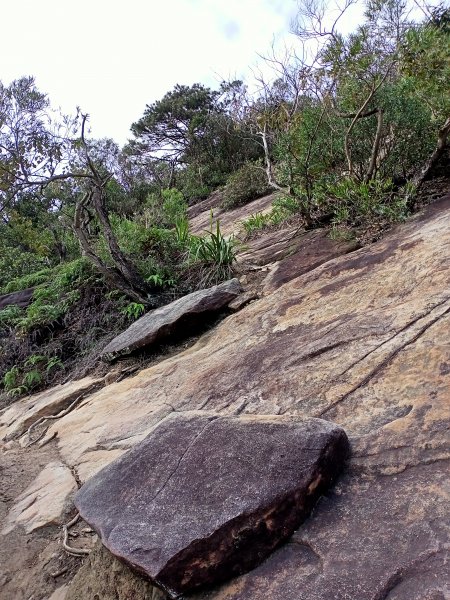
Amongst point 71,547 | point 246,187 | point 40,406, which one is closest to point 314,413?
point 71,547

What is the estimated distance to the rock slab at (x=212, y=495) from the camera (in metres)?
1.64

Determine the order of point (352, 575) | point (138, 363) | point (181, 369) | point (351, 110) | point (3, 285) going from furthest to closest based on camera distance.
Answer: point (3, 285) → point (351, 110) → point (138, 363) → point (181, 369) → point (352, 575)

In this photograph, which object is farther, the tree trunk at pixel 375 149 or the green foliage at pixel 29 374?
the green foliage at pixel 29 374

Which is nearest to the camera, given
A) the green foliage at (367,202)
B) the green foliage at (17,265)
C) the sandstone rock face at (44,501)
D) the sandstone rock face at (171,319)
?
the sandstone rock face at (44,501)

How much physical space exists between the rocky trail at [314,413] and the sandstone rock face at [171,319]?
0.20 metres

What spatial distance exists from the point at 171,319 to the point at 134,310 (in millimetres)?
1231

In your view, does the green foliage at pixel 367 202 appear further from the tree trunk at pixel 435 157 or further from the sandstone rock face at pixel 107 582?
the sandstone rock face at pixel 107 582

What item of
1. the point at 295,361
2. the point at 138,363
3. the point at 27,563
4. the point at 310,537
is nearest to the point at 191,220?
the point at 138,363

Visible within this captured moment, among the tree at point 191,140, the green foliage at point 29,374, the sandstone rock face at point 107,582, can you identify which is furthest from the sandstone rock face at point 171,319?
the tree at point 191,140

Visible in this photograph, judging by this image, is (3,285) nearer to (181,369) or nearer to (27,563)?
(181,369)

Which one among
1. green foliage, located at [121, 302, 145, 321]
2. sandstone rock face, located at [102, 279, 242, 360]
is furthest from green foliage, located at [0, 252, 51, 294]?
sandstone rock face, located at [102, 279, 242, 360]

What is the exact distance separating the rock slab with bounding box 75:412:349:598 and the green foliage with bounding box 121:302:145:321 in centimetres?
372

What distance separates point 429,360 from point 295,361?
95 cm

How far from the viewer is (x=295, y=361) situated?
10.3ft
